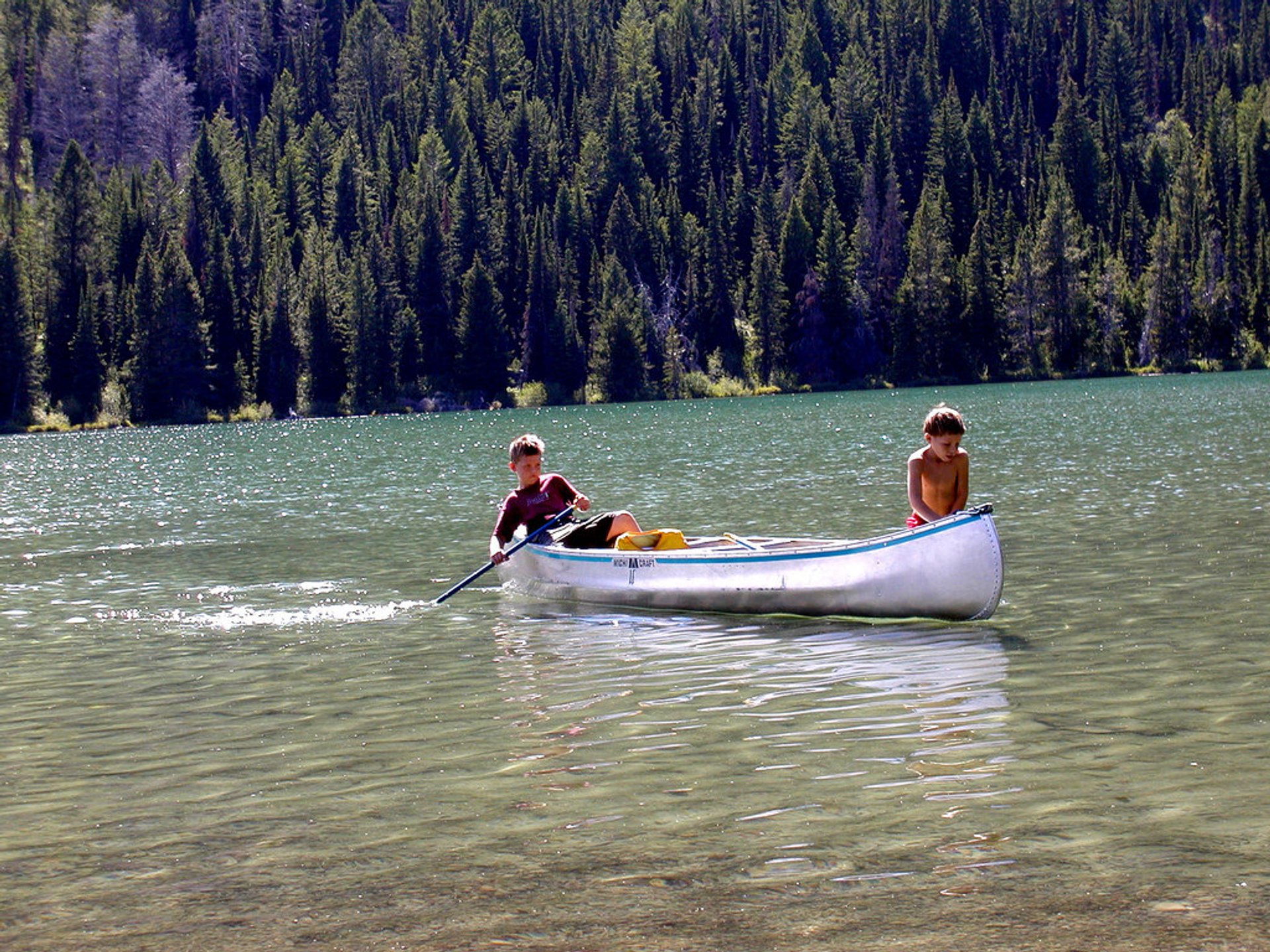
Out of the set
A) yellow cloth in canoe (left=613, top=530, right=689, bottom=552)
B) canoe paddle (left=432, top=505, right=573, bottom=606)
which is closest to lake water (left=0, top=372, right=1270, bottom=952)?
canoe paddle (left=432, top=505, right=573, bottom=606)

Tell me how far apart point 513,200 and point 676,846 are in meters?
155

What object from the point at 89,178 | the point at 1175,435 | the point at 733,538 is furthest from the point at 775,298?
the point at 733,538

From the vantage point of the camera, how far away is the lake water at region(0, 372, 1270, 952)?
7137mm

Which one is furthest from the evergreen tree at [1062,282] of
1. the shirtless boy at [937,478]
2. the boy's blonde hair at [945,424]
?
the boy's blonde hair at [945,424]

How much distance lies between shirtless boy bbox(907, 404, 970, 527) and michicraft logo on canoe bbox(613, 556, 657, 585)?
346cm

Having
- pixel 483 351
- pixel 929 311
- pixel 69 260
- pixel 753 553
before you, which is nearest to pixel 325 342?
pixel 483 351

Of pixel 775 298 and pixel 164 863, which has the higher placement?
pixel 775 298

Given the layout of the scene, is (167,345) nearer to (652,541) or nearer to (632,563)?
(652,541)

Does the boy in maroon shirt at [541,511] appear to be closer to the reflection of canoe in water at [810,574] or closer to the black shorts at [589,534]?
the black shorts at [589,534]

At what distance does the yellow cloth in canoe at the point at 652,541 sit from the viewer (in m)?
17.4

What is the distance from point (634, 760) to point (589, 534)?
8634 mm

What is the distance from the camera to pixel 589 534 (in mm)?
18453

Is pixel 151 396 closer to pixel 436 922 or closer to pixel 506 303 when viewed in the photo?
pixel 506 303

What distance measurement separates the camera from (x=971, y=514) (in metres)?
14.0
